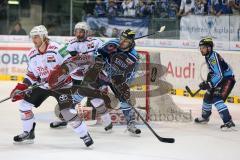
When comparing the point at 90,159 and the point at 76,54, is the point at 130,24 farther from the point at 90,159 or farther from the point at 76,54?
the point at 90,159

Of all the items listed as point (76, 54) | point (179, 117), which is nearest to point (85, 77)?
point (76, 54)

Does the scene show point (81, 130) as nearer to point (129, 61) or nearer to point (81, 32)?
point (129, 61)

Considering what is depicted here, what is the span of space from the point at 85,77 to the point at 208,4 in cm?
380

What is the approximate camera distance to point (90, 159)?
514cm

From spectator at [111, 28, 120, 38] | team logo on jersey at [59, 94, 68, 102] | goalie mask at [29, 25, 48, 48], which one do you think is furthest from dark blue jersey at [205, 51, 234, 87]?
spectator at [111, 28, 120, 38]

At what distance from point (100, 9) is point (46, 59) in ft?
20.4

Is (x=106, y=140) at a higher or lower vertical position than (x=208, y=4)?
lower

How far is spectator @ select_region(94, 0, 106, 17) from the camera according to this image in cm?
1150

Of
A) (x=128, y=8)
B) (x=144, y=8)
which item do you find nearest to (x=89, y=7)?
(x=128, y=8)

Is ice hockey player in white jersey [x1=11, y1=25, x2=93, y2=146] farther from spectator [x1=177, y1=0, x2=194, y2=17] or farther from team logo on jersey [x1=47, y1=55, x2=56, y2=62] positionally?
spectator [x1=177, y1=0, x2=194, y2=17]

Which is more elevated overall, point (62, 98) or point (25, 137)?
point (62, 98)

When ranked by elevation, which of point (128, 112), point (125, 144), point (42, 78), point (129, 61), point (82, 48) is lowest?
point (125, 144)

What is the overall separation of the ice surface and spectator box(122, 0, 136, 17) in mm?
4041

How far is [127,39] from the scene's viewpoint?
6211 mm
